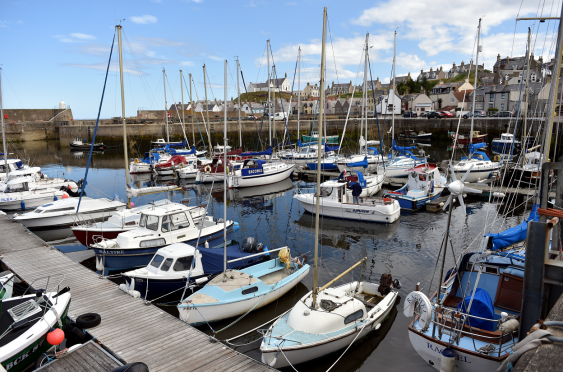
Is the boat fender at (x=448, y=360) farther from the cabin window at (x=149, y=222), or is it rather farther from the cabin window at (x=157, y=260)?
the cabin window at (x=149, y=222)

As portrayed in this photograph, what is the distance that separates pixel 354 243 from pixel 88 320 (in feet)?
40.8

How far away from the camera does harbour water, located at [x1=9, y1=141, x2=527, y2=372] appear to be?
10.0m

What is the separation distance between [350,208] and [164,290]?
12295 millimetres

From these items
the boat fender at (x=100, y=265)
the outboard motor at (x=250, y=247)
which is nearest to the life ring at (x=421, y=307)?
the outboard motor at (x=250, y=247)

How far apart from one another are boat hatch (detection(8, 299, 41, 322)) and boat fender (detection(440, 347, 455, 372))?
→ 356 inches

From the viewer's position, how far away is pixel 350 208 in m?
21.3

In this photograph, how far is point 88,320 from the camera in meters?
9.30

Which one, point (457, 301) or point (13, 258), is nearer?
point (457, 301)

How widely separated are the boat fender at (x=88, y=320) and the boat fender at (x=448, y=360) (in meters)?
8.10

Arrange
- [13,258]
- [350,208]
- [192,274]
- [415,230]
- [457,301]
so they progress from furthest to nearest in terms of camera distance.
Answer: [350,208] → [415,230] → [13,258] → [192,274] → [457,301]

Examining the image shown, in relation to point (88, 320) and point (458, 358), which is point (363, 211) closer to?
point (458, 358)

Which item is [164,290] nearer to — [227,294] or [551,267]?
[227,294]

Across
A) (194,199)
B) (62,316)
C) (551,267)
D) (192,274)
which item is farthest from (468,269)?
(194,199)

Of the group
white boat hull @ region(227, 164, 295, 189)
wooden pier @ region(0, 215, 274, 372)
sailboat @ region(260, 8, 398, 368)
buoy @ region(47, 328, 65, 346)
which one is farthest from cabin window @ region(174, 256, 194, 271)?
white boat hull @ region(227, 164, 295, 189)
